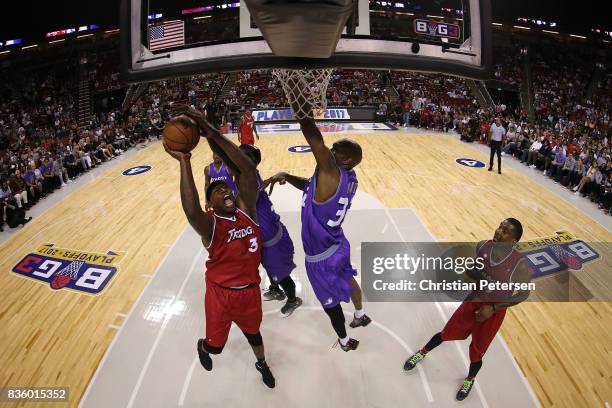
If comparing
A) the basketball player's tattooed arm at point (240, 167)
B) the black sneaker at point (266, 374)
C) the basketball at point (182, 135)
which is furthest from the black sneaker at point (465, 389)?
the basketball at point (182, 135)

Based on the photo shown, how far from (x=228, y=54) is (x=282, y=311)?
263cm

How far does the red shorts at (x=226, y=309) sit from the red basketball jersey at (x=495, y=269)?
169cm

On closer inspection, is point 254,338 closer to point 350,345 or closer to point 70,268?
point 350,345

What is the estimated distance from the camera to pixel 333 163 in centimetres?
260

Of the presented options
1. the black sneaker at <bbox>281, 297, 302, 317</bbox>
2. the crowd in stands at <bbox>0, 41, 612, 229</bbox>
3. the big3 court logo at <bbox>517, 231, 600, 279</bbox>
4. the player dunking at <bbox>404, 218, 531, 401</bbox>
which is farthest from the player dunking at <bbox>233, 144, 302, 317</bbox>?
the crowd in stands at <bbox>0, 41, 612, 229</bbox>

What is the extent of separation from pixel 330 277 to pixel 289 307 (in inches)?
49.2

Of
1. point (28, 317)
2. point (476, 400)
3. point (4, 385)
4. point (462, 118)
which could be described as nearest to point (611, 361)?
point (476, 400)

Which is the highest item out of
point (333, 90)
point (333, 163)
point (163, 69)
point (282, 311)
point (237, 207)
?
point (333, 90)

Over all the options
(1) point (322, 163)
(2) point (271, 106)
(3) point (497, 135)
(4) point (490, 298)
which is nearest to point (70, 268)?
(1) point (322, 163)

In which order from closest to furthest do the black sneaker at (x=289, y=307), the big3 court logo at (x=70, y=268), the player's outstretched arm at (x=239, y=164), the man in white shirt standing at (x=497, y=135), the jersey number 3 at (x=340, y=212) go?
the player's outstretched arm at (x=239, y=164) → the jersey number 3 at (x=340, y=212) → the black sneaker at (x=289, y=307) → the big3 court logo at (x=70, y=268) → the man in white shirt standing at (x=497, y=135)

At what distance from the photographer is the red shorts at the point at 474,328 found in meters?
2.79

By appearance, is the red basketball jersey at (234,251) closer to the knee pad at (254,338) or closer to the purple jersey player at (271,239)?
the knee pad at (254,338)

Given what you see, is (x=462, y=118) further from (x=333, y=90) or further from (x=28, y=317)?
(x=28, y=317)

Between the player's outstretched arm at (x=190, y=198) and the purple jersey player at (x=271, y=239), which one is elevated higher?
the player's outstretched arm at (x=190, y=198)
